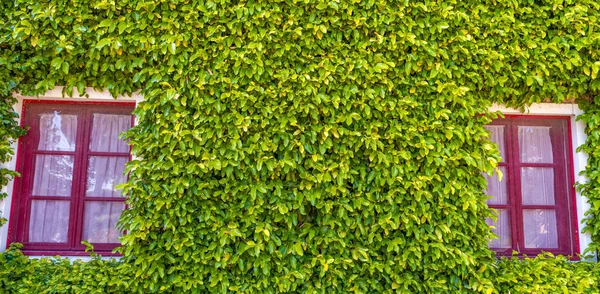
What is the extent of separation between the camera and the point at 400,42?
359 cm

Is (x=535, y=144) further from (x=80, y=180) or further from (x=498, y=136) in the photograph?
(x=80, y=180)

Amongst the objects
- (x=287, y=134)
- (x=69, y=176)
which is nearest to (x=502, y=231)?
(x=287, y=134)

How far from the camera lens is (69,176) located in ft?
12.4

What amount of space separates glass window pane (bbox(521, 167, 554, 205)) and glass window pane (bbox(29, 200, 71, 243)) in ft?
13.7

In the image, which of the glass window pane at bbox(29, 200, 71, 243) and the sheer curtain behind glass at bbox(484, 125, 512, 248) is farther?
the sheer curtain behind glass at bbox(484, 125, 512, 248)

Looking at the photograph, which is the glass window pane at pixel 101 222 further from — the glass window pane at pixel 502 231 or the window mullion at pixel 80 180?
the glass window pane at pixel 502 231

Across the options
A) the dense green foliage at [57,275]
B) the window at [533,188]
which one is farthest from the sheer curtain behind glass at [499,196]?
the dense green foliage at [57,275]

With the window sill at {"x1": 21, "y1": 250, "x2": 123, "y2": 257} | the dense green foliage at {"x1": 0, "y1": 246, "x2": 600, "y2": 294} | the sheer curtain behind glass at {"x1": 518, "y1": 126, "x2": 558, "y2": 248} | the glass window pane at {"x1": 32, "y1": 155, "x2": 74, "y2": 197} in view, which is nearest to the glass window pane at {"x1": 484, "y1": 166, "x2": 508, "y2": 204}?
the sheer curtain behind glass at {"x1": 518, "y1": 126, "x2": 558, "y2": 248}

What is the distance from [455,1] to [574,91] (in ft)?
4.52

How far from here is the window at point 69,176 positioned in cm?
371

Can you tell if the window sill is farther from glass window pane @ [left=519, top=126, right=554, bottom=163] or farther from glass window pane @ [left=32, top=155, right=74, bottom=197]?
glass window pane @ [left=519, top=126, right=554, bottom=163]

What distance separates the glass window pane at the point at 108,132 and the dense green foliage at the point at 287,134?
1.05 ft

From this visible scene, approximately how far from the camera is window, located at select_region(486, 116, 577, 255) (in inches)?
157

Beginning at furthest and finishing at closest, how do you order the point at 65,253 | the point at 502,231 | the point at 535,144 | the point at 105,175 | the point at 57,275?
the point at 535,144 → the point at 502,231 → the point at 105,175 → the point at 65,253 → the point at 57,275
